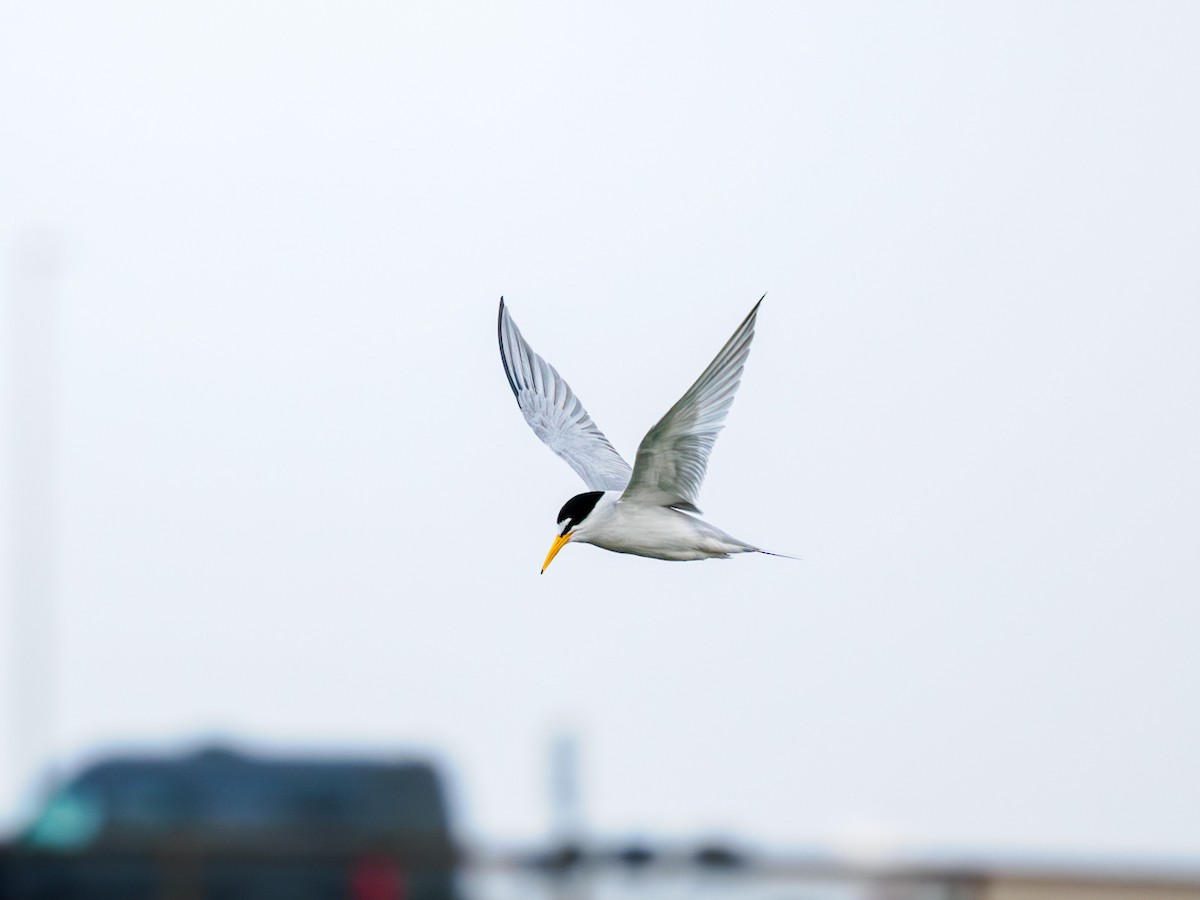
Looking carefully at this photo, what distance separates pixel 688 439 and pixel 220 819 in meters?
6.79

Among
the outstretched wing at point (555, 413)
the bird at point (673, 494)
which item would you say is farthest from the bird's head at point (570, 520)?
the outstretched wing at point (555, 413)

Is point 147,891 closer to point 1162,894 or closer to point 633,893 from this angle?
point 633,893

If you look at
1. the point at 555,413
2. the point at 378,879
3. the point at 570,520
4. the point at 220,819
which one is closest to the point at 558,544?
the point at 570,520

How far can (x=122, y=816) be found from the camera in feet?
42.0

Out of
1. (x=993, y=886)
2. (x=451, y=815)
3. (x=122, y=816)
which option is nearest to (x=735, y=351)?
(x=993, y=886)

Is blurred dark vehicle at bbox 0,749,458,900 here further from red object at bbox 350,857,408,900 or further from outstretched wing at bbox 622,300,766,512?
outstretched wing at bbox 622,300,766,512

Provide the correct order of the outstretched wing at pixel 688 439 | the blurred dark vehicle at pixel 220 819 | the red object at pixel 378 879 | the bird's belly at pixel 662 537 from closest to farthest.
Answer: the bird's belly at pixel 662 537, the outstretched wing at pixel 688 439, the red object at pixel 378 879, the blurred dark vehicle at pixel 220 819

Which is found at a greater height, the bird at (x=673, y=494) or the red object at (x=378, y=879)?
the bird at (x=673, y=494)

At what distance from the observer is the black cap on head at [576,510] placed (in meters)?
6.63

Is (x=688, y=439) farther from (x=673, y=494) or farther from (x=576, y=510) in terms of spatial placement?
(x=576, y=510)

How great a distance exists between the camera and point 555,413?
898cm

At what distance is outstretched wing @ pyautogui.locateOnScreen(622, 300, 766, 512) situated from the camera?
6811 millimetres

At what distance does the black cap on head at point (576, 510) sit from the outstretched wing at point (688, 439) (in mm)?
168

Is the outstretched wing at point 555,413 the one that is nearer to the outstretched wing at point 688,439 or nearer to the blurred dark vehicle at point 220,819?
the outstretched wing at point 688,439
